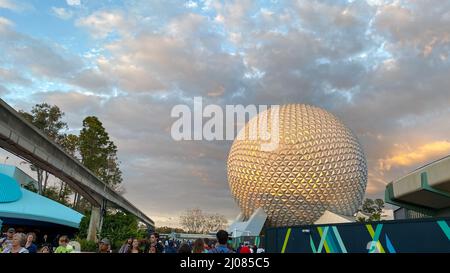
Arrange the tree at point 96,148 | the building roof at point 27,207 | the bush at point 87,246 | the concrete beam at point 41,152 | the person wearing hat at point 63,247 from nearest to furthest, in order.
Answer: the person wearing hat at point 63,247, the concrete beam at point 41,152, the bush at point 87,246, the building roof at point 27,207, the tree at point 96,148

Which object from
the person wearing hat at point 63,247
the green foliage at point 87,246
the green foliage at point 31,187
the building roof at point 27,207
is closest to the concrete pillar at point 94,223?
the green foliage at point 87,246

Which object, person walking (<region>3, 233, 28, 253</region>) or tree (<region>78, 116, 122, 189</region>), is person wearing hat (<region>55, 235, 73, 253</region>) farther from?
tree (<region>78, 116, 122, 189</region>)

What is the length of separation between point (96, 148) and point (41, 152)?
2389cm

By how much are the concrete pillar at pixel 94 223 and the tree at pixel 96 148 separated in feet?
34.9

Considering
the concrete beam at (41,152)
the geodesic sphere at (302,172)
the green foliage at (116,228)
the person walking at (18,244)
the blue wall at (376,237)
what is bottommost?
the person walking at (18,244)

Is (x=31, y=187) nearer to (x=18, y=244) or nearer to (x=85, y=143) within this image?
(x=85, y=143)

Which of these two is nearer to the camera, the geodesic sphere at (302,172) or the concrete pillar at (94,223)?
the concrete pillar at (94,223)

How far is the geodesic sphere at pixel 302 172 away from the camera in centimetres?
3259

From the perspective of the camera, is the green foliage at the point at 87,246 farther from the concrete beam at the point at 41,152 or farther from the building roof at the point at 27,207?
→ the building roof at the point at 27,207

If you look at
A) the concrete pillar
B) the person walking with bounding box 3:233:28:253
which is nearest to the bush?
the concrete pillar
